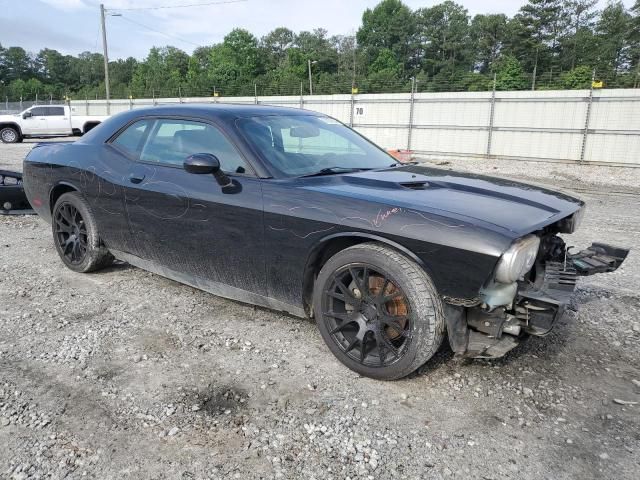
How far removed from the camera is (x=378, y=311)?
2.83 meters

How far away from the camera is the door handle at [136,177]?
3846 mm

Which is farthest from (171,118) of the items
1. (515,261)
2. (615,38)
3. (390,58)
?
(390,58)

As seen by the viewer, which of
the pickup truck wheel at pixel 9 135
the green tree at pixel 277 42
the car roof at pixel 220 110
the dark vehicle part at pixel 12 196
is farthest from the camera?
the green tree at pixel 277 42

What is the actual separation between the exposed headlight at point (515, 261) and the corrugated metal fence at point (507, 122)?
618 inches

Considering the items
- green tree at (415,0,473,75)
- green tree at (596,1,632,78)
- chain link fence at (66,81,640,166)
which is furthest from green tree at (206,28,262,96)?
chain link fence at (66,81,640,166)

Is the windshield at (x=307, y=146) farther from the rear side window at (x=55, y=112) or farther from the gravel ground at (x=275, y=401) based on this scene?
the rear side window at (x=55, y=112)

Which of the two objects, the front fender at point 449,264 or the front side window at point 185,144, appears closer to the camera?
the front fender at point 449,264

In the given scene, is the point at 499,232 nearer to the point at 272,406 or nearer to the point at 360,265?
the point at 360,265

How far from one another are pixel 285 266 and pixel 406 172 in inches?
46.6

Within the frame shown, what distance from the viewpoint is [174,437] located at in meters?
2.40

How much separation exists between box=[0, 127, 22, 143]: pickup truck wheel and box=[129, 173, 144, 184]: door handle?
2299cm

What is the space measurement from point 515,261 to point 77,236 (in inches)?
149

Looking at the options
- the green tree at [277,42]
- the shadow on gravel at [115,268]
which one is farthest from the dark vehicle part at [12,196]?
the green tree at [277,42]

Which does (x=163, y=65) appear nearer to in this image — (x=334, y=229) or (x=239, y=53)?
→ (x=239, y=53)
